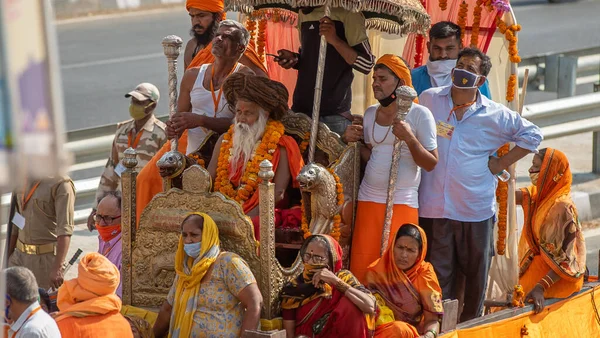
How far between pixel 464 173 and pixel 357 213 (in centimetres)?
69

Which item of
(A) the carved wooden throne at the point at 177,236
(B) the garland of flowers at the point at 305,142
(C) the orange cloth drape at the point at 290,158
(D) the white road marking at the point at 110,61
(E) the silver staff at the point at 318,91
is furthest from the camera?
(D) the white road marking at the point at 110,61

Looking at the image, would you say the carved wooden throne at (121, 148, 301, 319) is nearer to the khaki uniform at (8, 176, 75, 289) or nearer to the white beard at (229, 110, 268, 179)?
the white beard at (229, 110, 268, 179)

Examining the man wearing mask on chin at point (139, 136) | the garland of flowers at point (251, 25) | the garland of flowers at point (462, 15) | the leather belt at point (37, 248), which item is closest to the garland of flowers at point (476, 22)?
the garland of flowers at point (462, 15)

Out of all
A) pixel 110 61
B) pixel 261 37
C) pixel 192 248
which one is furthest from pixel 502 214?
pixel 110 61

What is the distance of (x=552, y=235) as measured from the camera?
663 centimetres

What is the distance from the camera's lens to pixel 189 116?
6.08 metres

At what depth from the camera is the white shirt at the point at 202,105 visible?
20.6 feet

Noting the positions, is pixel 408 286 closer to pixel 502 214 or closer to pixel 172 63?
pixel 502 214

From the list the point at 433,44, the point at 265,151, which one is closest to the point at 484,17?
the point at 433,44

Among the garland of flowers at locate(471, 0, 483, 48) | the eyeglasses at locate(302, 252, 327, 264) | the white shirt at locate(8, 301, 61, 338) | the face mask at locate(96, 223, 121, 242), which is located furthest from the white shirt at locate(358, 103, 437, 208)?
the white shirt at locate(8, 301, 61, 338)

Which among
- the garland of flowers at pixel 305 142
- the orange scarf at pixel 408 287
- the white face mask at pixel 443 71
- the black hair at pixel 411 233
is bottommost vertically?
the orange scarf at pixel 408 287

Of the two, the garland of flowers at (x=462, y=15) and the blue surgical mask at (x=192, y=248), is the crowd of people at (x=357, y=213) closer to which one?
the blue surgical mask at (x=192, y=248)

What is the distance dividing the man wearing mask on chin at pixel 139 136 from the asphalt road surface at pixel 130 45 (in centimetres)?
521

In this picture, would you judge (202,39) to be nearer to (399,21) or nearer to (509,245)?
(399,21)
